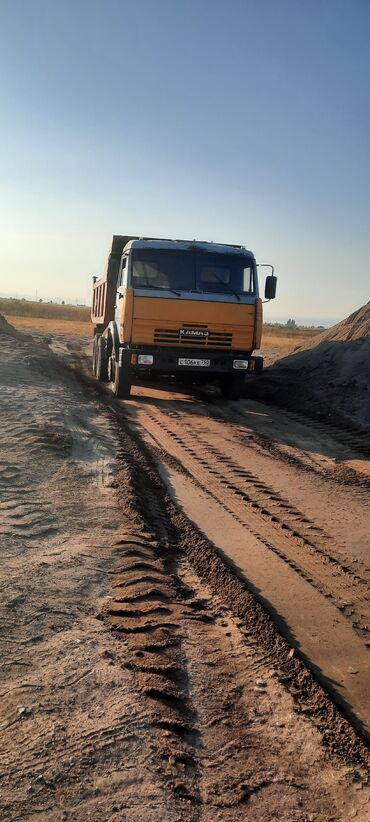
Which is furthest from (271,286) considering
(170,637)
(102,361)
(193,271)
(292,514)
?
(170,637)

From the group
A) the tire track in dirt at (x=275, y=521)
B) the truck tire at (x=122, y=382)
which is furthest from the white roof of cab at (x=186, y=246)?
the tire track in dirt at (x=275, y=521)

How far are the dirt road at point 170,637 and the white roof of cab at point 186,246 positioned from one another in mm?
5360

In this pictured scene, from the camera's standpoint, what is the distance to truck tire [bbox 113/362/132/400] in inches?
471

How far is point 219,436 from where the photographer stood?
30.3ft

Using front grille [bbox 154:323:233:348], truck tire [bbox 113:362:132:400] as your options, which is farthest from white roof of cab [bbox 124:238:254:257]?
truck tire [bbox 113:362:132:400]

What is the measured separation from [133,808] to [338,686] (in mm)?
1361

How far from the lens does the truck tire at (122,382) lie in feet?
39.2

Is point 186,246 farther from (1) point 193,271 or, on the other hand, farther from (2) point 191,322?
(2) point 191,322

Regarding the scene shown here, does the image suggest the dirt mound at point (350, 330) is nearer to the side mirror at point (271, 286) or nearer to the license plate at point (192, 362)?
the side mirror at point (271, 286)

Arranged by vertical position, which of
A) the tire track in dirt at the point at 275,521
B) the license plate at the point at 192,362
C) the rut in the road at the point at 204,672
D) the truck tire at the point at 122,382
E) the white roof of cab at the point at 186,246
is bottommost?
the rut in the road at the point at 204,672

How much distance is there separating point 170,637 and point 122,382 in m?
8.96

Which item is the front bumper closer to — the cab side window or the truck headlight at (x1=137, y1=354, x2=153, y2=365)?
the truck headlight at (x1=137, y1=354, x2=153, y2=365)

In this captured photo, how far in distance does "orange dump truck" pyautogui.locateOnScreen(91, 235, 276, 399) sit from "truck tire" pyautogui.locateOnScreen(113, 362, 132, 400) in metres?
0.04

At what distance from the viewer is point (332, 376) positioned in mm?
13992
